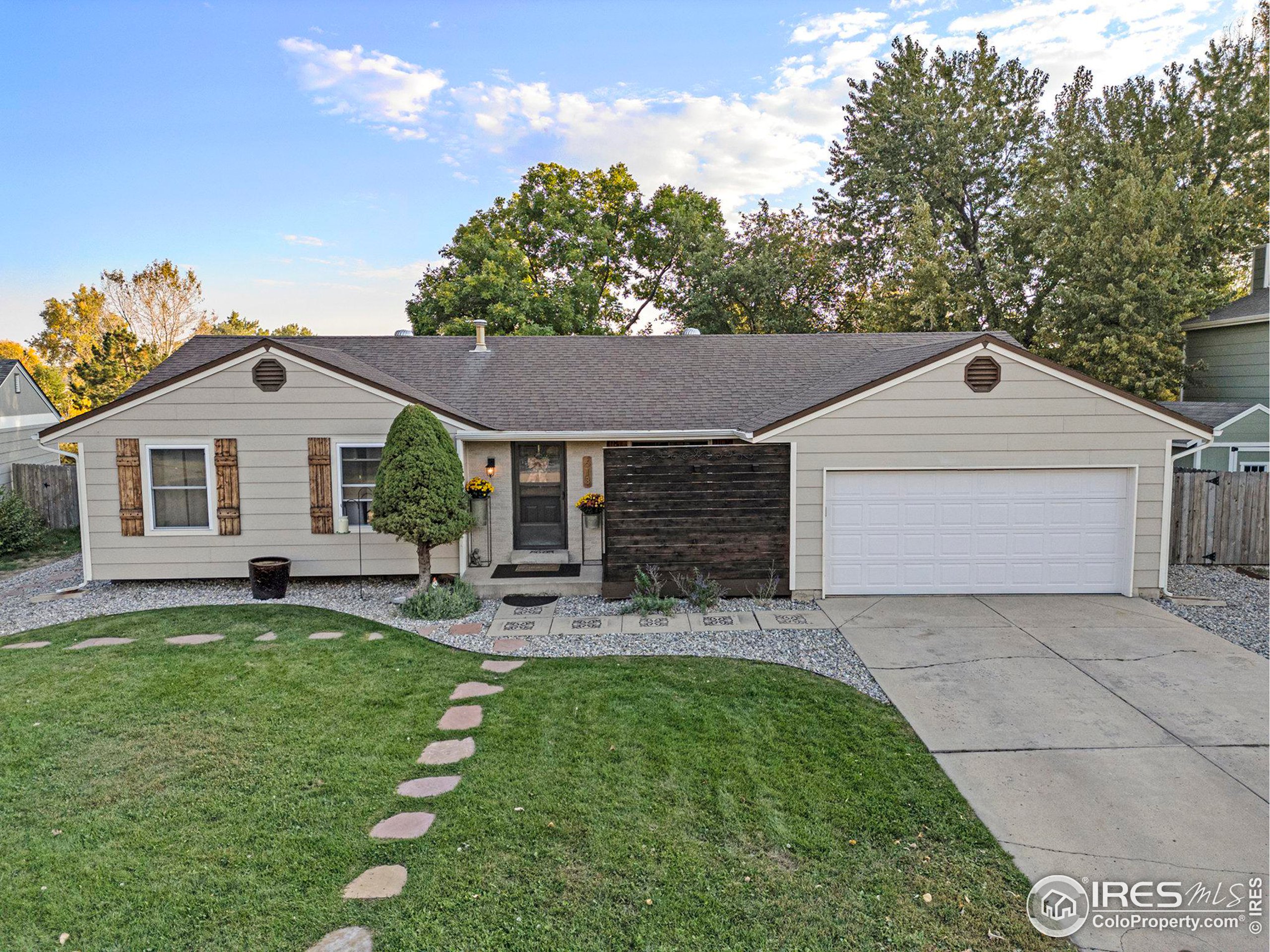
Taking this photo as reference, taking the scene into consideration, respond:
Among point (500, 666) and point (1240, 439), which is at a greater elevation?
point (1240, 439)

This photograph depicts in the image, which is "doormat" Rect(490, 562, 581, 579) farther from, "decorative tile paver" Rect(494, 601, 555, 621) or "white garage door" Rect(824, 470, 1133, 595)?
"white garage door" Rect(824, 470, 1133, 595)

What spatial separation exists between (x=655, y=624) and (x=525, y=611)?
1.81 metres

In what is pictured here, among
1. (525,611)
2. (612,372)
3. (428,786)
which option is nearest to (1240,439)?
(612,372)

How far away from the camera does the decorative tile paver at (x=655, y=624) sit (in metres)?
8.48

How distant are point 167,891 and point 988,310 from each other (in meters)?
25.3

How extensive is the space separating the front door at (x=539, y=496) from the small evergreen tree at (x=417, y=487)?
2.25 metres

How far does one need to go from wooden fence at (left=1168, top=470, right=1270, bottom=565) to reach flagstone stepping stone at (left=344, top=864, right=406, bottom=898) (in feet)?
40.9

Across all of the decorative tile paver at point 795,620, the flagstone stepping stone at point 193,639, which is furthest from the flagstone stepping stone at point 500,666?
the flagstone stepping stone at point 193,639

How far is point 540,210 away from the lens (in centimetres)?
2741

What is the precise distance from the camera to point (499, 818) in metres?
4.41

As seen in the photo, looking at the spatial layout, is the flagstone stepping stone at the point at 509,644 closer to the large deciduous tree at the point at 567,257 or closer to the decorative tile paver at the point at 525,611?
the decorative tile paver at the point at 525,611

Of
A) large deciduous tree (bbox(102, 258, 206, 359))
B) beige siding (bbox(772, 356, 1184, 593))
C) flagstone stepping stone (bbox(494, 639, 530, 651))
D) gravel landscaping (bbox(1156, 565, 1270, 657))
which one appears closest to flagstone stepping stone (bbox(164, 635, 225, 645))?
flagstone stepping stone (bbox(494, 639, 530, 651))

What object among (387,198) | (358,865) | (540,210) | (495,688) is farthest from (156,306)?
(358,865)

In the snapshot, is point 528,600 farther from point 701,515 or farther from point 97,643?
point 97,643
